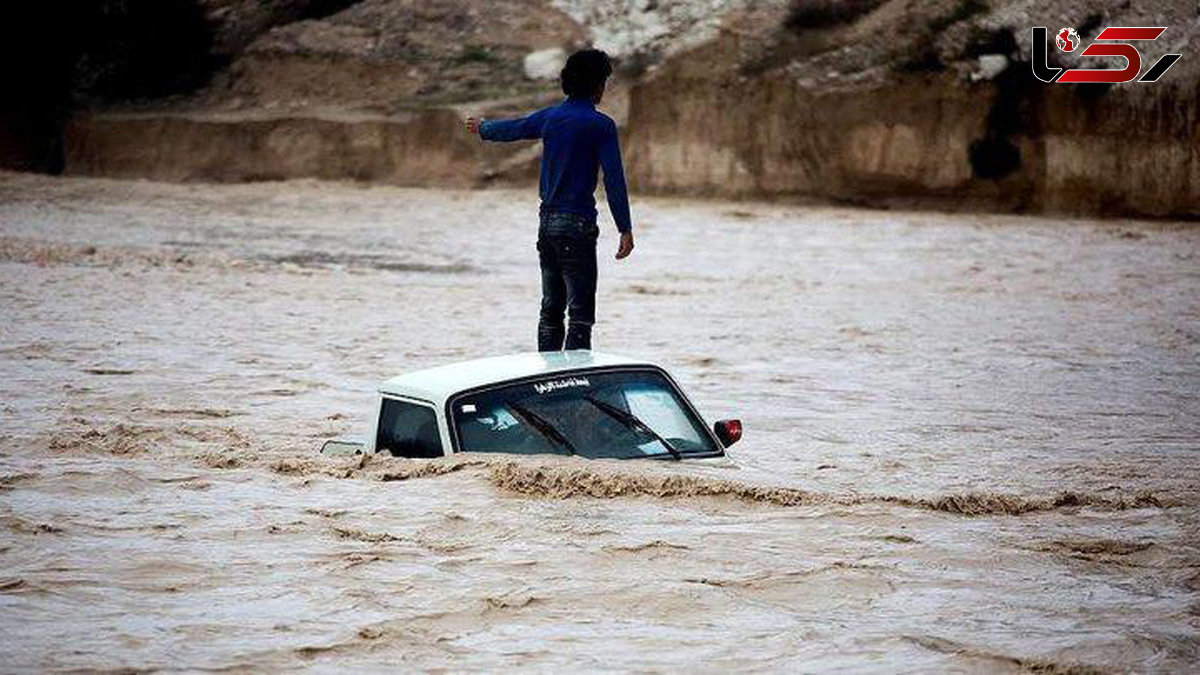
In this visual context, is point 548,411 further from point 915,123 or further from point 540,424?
point 915,123

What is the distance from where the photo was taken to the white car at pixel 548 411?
7738 mm

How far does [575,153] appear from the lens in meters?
9.91

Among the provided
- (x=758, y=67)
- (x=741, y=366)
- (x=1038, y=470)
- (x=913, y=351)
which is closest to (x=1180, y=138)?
(x=758, y=67)

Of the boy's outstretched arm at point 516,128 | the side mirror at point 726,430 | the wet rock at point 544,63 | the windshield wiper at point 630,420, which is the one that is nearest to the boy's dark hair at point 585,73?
the boy's outstretched arm at point 516,128

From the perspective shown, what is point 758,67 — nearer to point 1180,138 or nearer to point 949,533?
point 1180,138

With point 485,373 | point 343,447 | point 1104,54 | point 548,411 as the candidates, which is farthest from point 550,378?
point 1104,54

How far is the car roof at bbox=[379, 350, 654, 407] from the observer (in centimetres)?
774

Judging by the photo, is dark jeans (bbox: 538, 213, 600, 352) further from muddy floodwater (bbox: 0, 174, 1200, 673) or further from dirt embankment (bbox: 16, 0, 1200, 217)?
dirt embankment (bbox: 16, 0, 1200, 217)

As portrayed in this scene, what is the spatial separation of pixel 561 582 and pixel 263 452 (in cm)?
291

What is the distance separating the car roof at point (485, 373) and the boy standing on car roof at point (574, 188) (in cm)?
177

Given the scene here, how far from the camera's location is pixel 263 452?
30.8 ft

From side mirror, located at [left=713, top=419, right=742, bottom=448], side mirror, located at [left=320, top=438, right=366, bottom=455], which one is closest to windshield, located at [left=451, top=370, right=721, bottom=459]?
side mirror, located at [left=713, top=419, right=742, bottom=448]

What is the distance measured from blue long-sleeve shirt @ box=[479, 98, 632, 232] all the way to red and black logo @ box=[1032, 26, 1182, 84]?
1603cm

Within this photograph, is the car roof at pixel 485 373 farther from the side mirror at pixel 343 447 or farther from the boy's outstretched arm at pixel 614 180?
the boy's outstretched arm at pixel 614 180
